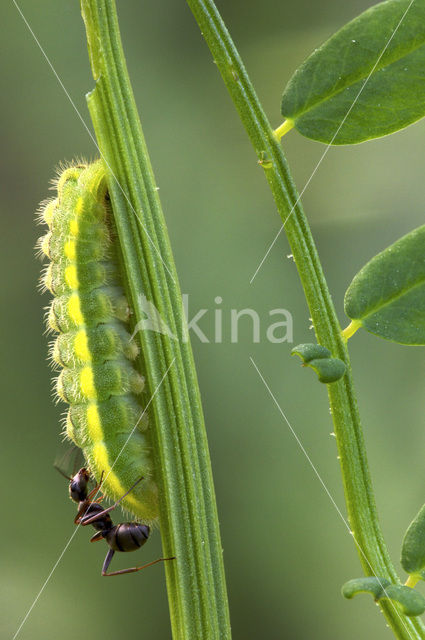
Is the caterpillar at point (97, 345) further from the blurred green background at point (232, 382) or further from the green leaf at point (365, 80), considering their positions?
the blurred green background at point (232, 382)

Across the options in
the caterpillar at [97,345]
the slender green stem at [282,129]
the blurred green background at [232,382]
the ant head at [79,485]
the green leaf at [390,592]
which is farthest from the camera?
the blurred green background at [232,382]

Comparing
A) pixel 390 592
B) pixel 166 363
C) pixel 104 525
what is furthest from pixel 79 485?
pixel 390 592

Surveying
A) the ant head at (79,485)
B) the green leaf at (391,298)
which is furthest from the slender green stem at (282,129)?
the ant head at (79,485)

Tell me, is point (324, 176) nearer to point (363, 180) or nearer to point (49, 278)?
point (363, 180)

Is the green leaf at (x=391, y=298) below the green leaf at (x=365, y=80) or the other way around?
below

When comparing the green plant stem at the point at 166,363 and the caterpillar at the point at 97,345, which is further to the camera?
the caterpillar at the point at 97,345

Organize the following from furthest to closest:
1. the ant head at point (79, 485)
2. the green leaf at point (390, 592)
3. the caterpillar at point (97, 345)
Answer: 1. the ant head at point (79, 485)
2. the caterpillar at point (97, 345)
3. the green leaf at point (390, 592)
